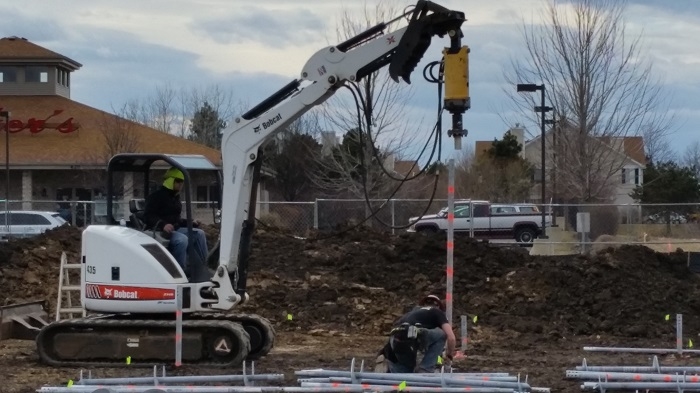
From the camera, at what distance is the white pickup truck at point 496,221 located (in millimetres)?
36572

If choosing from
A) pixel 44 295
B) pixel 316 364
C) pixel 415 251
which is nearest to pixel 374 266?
pixel 415 251

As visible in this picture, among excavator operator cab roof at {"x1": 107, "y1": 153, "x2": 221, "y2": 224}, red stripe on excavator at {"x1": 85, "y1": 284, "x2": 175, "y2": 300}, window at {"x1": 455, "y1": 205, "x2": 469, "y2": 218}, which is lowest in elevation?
red stripe on excavator at {"x1": 85, "y1": 284, "x2": 175, "y2": 300}

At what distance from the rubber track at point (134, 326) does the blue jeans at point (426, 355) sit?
89.7 inches

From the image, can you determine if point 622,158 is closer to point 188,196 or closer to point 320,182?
point 320,182

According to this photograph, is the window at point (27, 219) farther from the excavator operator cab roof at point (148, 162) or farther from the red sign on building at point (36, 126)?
the excavator operator cab roof at point (148, 162)

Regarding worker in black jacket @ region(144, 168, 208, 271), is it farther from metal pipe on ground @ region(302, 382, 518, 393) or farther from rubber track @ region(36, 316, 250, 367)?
metal pipe on ground @ region(302, 382, 518, 393)

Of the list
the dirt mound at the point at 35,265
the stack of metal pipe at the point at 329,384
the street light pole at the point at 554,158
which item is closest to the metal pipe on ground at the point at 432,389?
the stack of metal pipe at the point at 329,384

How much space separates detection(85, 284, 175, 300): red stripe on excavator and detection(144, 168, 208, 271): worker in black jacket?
0.43 metres

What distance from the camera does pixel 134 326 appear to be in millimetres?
13797

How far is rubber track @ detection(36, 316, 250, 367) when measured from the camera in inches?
532

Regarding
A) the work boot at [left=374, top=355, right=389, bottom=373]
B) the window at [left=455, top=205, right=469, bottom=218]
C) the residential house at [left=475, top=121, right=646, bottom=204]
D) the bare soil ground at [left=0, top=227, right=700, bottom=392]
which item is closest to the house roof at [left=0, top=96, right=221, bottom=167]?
the window at [left=455, top=205, right=469, bottom=218]

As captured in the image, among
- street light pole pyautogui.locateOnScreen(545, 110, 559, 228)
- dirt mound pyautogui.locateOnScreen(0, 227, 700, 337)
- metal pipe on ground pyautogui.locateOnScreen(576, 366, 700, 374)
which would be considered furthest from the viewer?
street light pole pyautogui.locateOnScreen(545, 110, 559, 228)

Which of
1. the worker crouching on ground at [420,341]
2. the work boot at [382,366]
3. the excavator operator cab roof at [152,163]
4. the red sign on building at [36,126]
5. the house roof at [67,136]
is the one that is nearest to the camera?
the worker crouching on ground at [420,341]

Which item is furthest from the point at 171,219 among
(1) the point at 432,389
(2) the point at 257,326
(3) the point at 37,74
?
(3) the point at 37,74
